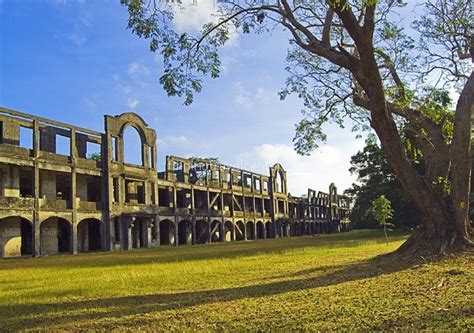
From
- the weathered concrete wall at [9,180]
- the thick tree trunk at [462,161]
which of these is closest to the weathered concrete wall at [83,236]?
the weathered concrete wall at [9,180]

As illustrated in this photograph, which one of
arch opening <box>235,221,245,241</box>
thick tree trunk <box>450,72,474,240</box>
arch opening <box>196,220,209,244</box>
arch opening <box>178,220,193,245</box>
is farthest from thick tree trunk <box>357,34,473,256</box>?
arch opening <box>235,221,245,241</box>

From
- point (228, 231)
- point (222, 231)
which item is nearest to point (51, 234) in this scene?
point (222, 231)

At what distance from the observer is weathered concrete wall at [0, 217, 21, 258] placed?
92.2 feet

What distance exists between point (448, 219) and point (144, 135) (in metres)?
29.7

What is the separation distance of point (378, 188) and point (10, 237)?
102 ft

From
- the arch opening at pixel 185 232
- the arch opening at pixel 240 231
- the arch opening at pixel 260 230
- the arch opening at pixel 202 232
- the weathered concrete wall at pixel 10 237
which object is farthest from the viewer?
the arch opening at pixel 260 230

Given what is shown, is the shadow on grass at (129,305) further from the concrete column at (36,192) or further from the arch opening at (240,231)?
the arch opening at (240,231)

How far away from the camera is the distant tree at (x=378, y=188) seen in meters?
42.8

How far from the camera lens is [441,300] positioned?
6.07 meters

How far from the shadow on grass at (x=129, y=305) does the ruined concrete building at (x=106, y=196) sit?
21918 mm

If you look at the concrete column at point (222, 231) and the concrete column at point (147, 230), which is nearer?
the concrete column at point (147, 230)

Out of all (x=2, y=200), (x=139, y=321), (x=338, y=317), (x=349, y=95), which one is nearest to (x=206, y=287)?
(x=139, y=321)

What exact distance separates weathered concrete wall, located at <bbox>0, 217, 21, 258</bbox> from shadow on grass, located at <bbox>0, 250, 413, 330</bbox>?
22947mm

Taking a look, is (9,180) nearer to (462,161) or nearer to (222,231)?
(222,231)
